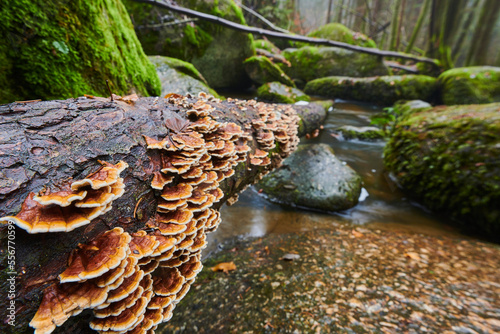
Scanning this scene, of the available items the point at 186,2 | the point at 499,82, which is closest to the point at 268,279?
the point at 186,2

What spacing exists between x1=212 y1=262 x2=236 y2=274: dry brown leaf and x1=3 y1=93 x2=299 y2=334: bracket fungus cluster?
5.67 feet

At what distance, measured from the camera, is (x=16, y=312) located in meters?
1.12

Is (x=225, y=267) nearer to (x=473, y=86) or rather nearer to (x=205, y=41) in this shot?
(x=205, y=41)

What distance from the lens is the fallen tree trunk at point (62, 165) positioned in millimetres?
1147

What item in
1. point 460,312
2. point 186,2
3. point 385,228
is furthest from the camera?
point 186,2

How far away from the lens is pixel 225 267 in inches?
147

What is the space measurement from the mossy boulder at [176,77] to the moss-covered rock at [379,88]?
12022 mm

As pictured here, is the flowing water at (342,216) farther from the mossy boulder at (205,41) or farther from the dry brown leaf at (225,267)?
the mossy boulder at (205,41)

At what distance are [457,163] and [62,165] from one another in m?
7.33

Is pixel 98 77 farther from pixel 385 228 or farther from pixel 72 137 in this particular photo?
pixel 385 228

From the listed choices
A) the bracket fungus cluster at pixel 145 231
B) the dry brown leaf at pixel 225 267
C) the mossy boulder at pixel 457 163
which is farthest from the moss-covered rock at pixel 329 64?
the bracket fungus cluster at pixel 145 231

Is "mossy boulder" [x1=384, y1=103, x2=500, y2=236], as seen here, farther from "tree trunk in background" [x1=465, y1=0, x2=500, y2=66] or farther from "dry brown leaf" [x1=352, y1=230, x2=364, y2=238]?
"tree trunk in background" [x1=465, y1=0, x2=500, y2=66]

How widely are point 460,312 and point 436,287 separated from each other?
44 cm

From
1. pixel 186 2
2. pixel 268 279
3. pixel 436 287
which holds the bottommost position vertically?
pixel 268 279
